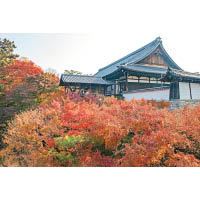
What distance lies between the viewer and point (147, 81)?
11266 mm

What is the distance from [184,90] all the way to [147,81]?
4.87 metres

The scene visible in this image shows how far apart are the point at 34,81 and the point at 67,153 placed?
6.02m

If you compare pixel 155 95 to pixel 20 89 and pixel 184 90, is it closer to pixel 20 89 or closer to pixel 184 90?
pixel 184 90

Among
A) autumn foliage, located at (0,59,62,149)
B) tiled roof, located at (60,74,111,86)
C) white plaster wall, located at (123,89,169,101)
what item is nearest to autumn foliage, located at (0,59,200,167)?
white plaster wall, located at (123,89,169,101)

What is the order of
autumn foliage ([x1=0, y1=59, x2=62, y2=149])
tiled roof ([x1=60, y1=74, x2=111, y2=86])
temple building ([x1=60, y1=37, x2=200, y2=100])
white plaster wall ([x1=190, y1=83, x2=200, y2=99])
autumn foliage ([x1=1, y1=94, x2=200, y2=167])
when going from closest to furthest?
autumn foliage ([x1=1, y1=94, x2=200, y2=167]) < temple building ([x1=60, y1=37, x2=200, y2=100]) < white plaster wall ([x1=190, y1=83, x2=200, y2=99]) < autumn foliage ([x1=0, y1=59, x2=62, y2=149]) < tiled roof ([x1=60, y1=74, x2=111, y2=86])

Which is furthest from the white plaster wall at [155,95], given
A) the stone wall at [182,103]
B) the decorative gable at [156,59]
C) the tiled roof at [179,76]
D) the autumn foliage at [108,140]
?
the decorative gable at [156,59]

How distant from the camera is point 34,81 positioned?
8578mm

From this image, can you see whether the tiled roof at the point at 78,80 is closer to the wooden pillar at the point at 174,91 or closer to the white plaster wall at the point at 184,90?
the wooden pillar at the point at 174,91

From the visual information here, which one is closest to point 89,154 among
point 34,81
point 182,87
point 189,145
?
point 189,145

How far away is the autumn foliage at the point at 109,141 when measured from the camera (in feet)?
10.9

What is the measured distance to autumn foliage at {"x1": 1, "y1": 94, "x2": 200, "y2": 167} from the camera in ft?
10.9

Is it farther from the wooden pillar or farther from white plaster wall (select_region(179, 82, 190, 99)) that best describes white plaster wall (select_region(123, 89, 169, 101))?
white plaster wall (select_region(179, 82, 190, 99))

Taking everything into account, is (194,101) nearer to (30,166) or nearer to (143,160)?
(143,160)

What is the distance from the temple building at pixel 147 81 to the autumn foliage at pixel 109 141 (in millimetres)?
2283
